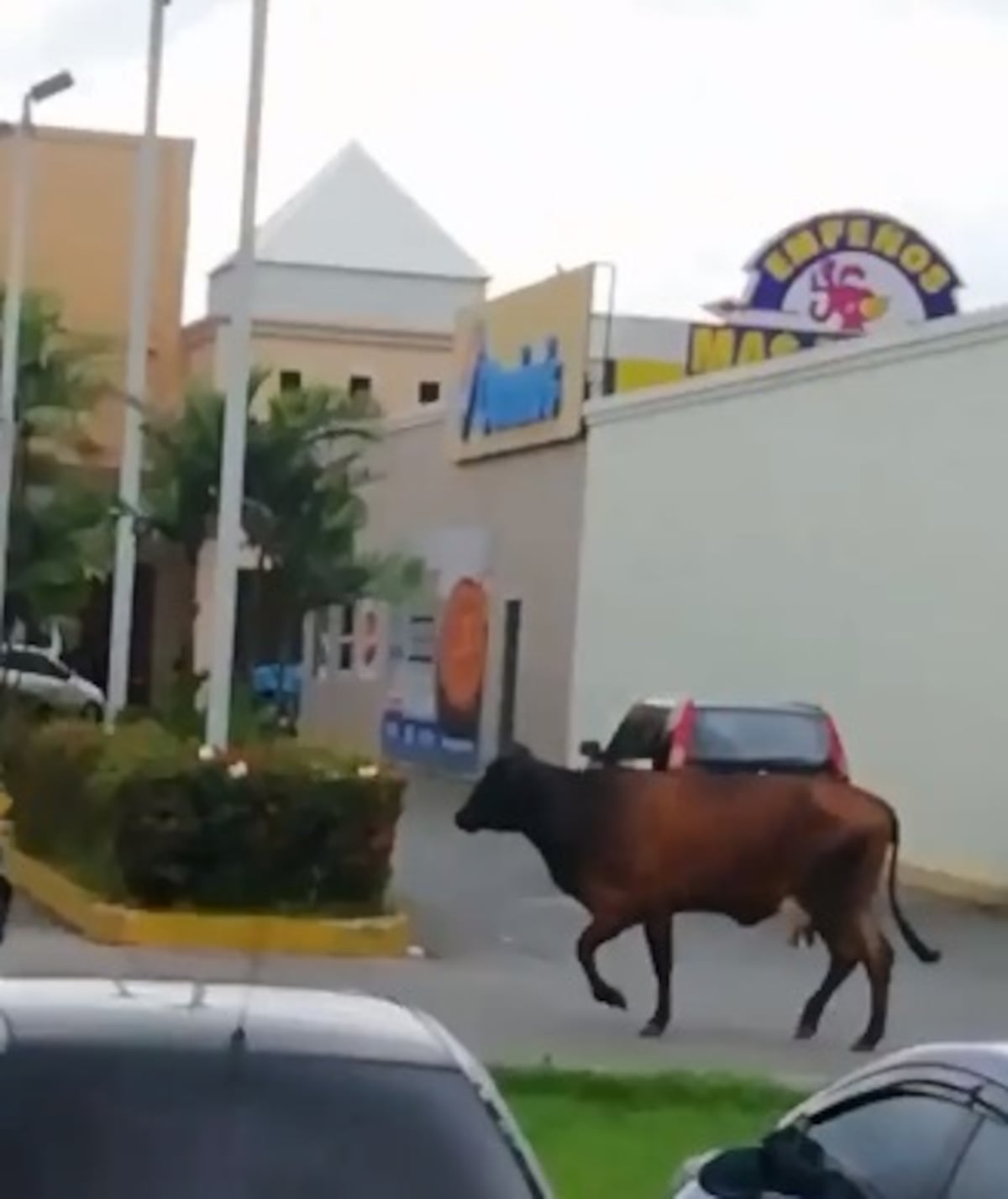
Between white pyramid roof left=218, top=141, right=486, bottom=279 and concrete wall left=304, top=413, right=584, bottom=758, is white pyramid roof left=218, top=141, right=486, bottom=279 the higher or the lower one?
the higher one

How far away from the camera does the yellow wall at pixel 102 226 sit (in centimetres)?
6369

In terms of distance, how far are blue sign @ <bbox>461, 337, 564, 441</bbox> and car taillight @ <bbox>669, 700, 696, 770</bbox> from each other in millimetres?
17392

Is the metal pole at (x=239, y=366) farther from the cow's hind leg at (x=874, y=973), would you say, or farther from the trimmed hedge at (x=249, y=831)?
the cow's hind leg at (x=874, y=973)

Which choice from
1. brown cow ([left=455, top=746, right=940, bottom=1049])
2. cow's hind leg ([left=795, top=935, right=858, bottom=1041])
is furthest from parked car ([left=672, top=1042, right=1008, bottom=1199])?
cow's hind leg ([left=795, top=935, right=858, bottom=1041])

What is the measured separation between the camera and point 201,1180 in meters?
6.71

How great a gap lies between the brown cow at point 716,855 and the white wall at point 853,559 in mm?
13439

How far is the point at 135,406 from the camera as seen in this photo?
3609cm

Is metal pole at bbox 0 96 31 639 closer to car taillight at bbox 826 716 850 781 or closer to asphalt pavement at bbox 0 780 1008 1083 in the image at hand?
asphalt pavement at bbox 0 780 1008 1083

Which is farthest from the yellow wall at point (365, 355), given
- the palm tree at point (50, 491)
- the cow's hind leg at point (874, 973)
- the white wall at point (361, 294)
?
the cow's hind leg at point (874, 973)

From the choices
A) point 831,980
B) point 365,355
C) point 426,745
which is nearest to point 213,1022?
point 831,980

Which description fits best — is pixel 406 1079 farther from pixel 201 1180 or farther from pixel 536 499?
pixel 536 499

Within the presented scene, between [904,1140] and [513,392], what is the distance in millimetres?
43376

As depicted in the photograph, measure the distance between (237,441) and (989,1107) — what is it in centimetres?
2071

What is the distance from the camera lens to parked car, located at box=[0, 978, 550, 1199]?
6.75 meters
